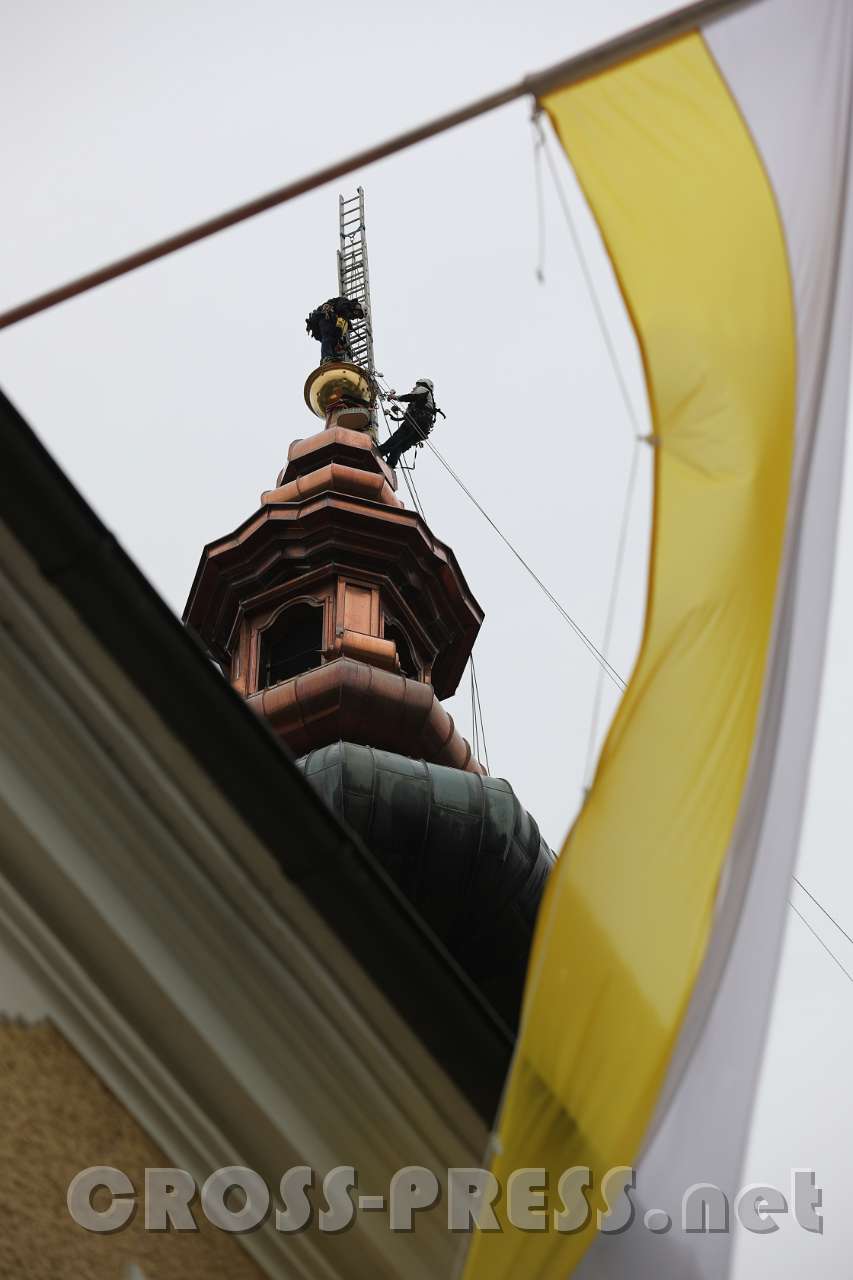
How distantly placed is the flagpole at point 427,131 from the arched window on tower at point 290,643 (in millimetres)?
13665

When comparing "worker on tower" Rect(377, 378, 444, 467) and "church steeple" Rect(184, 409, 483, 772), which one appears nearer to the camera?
"church steeple" Rect(184, 409, 483, 772)

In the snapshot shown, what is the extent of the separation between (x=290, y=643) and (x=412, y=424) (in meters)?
5.26

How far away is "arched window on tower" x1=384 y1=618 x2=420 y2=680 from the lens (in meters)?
18.5

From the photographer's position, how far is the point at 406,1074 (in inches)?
163

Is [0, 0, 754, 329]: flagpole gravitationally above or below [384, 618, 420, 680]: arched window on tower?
below

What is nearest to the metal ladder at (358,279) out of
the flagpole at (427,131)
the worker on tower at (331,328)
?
the worker on tower at (331,328)

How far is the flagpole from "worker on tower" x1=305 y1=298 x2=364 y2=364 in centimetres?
1887

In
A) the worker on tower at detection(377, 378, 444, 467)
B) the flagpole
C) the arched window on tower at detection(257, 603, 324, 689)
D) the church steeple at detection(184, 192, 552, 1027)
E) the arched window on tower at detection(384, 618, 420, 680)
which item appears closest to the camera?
the flagpole

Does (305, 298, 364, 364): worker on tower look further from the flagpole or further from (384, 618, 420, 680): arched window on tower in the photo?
the flagpole

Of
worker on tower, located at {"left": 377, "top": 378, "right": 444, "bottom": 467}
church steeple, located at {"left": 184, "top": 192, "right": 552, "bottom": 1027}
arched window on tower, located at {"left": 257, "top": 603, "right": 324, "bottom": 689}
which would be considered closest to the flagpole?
church steeple, located at {"left": 184, "top": 192, "right": 552, "bottom": 1027}

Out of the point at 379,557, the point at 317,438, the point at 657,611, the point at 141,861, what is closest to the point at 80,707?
the point at 141,861

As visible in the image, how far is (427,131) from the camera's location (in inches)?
161

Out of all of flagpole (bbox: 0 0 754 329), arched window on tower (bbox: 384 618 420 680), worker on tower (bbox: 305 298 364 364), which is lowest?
flagpole (bbox: 0 0 754 329)

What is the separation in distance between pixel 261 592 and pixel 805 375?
1539cm
